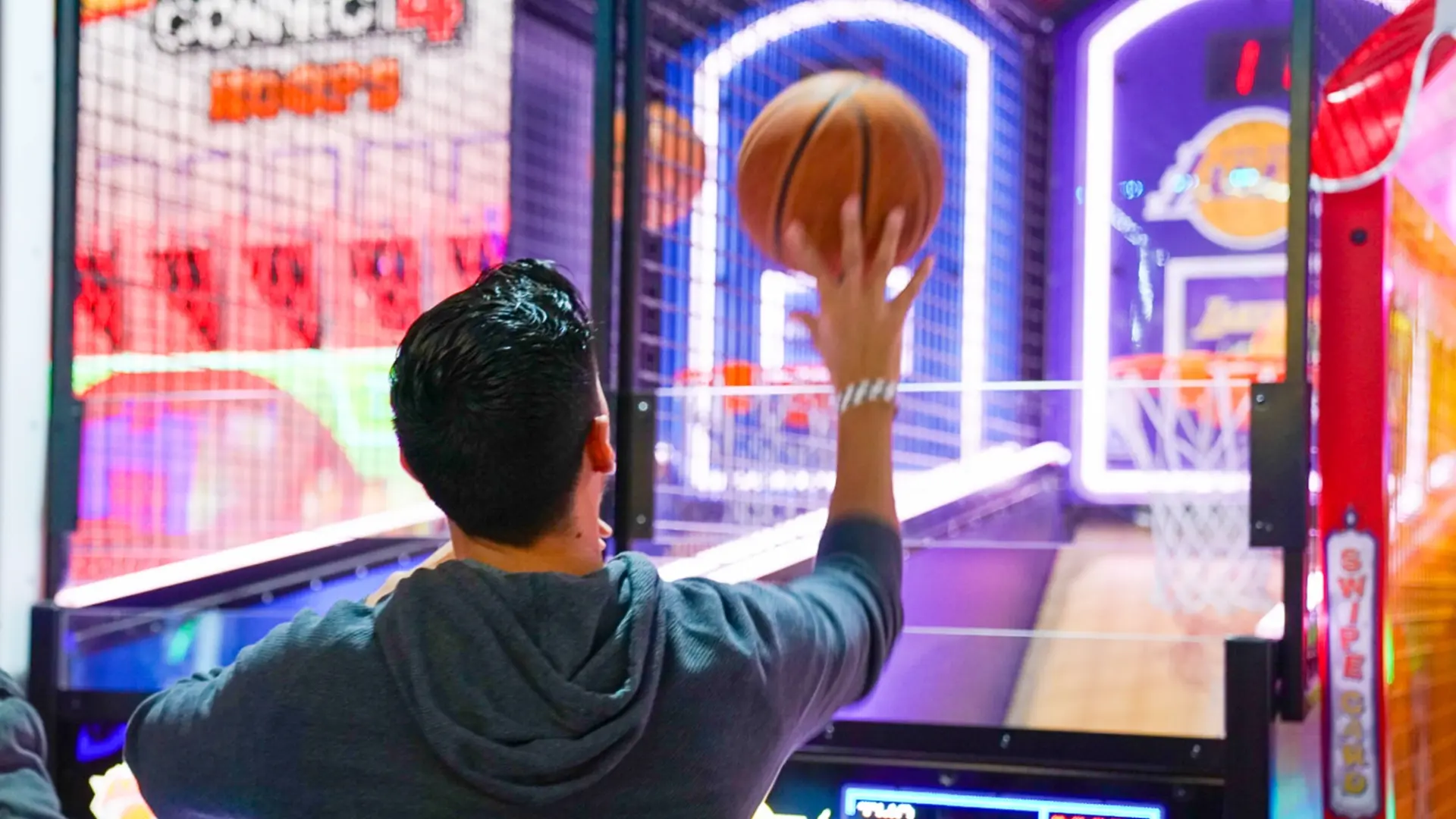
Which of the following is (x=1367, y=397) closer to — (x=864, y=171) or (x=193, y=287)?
(x=864, y=171)

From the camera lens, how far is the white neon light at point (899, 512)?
7.07 feet

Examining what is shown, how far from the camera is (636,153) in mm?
2031

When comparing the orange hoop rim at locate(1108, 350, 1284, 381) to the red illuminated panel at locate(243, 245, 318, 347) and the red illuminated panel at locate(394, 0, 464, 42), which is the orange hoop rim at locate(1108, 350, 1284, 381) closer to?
the red illuminated panel at locate(394, 0, 464, 42)

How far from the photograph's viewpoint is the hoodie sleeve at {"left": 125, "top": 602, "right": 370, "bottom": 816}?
0.99 meters

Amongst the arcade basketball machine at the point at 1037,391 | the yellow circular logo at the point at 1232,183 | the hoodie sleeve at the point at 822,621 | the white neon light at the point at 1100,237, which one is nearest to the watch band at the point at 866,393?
the hoodie sleeve at the point at 822,621

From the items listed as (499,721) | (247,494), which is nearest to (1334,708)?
(499,721)

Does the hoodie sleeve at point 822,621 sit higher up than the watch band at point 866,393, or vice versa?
the watch band at point 866,393

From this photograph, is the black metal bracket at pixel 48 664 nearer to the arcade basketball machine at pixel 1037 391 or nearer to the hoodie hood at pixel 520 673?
the arcade basketball machine at pixel 1037 391

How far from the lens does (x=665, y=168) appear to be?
7.04 ft

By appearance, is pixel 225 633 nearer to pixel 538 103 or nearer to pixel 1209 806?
pixel 538 103

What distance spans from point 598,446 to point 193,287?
1904 mm

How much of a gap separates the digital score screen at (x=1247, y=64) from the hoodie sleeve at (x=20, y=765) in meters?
3.50

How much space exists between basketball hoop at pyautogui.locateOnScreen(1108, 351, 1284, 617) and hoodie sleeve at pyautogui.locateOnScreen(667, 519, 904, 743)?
0.67 m

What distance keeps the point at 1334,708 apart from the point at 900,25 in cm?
240
